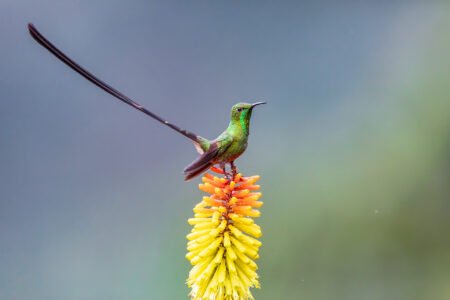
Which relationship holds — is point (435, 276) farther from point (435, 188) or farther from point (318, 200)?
point (318, 200)

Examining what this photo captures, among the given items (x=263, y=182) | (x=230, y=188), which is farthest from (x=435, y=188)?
(x=230, y=188)

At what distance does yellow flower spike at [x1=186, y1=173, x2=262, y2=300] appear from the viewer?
3.12ft

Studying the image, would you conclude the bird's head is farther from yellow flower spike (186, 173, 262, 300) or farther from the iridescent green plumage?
yellow flower spike (186, 173, 262, 300)

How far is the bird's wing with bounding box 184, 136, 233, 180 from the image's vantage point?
0.88m

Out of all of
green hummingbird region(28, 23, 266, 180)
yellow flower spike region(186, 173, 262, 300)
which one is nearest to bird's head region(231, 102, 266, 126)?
green hummingbird region(28, 23, 266, 180)

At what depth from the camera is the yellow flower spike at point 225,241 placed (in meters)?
0.95

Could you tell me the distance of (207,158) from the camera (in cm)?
89

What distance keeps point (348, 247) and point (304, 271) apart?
0.21 metres

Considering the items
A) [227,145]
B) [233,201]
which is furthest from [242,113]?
[233,201]

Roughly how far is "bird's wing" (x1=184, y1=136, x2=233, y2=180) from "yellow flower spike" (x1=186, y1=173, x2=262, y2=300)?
62 millimetres

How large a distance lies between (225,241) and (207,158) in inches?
7.2

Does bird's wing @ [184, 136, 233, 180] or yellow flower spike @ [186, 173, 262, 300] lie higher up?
bird's wing @ [184, 136, 233, 180]

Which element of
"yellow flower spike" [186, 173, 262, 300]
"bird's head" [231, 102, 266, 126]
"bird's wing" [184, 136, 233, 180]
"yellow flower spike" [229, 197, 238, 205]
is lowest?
"yellow flower spike" [186, 173, 262, 300]

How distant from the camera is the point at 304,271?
73.0 inches
